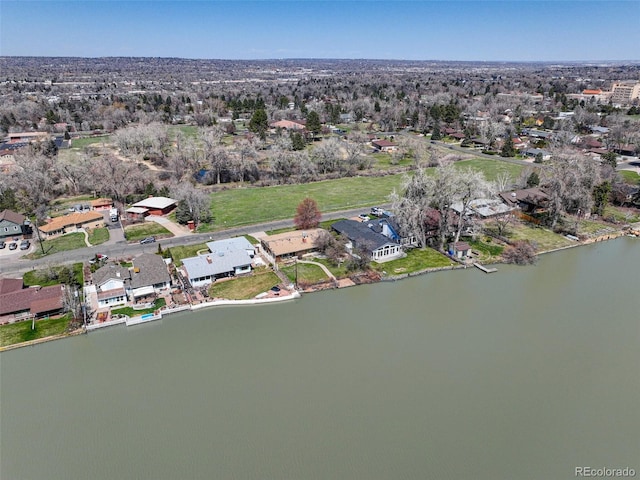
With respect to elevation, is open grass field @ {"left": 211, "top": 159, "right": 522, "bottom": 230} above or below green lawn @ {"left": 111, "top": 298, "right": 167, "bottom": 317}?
above

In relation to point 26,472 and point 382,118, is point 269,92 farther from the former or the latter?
point 26,472

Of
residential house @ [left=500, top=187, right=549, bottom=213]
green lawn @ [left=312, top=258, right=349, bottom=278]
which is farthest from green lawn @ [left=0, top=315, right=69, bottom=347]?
residential house @ [left=500, top=187, right=549, bottom=213]

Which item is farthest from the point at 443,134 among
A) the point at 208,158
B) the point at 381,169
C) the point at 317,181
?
the point at 208,158

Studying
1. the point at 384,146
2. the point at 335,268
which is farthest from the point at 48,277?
the point at 384,146

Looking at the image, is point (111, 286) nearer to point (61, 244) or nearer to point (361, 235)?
point (61, 244)

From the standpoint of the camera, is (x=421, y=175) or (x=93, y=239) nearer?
(x=421, y=175)

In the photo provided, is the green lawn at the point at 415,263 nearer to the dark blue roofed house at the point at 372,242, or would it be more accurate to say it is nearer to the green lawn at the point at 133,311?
the dark blue roofed house at the point at 372,242

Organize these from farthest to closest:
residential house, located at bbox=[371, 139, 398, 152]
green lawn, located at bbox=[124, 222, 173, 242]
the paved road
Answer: residential house, located at bbox=[371, 139, 398, 152] → green lawn, located at bbox=[124, 222, 173, 242] → the paved road

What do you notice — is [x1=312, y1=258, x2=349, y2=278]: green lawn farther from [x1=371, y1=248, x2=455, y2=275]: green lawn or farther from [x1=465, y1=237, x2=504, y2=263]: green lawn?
[x1=465, y1=237, x2=504, y2=263]: green lawn
